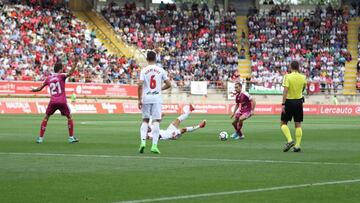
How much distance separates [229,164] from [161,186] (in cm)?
411

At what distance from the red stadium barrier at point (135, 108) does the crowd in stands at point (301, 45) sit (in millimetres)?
4207

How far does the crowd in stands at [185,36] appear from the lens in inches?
2547

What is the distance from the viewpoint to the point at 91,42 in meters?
62.2

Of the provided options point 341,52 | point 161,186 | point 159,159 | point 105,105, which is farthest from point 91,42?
point 161,186

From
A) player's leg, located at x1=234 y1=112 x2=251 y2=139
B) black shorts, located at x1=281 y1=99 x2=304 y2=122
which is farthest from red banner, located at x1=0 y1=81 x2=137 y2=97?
black shorts, located at x1=281 y1=99 x2=304 y2=122

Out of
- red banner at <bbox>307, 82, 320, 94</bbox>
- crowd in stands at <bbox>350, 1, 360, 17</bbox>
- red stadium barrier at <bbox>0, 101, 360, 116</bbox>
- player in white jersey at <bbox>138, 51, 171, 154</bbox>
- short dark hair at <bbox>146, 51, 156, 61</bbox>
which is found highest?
crowd in stands at <bbox>350, 1, 360, 17</bbox>

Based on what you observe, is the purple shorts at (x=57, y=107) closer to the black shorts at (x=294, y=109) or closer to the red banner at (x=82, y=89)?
the black shorts at (x=294, y=109)

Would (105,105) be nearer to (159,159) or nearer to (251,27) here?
(251,27)

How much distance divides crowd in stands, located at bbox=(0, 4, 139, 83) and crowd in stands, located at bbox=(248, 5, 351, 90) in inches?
425

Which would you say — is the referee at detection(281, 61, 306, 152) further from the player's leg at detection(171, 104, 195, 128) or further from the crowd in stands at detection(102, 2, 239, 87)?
the crowd in stands at detection(102, 2, 239, 87)

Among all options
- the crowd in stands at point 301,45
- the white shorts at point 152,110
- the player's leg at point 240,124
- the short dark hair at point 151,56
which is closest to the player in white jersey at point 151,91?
the white shorts at point 152,110

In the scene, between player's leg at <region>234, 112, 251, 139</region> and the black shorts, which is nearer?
the black shorts

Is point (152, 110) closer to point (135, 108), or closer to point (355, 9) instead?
point (135, 108)

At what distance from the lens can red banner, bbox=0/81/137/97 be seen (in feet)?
180
